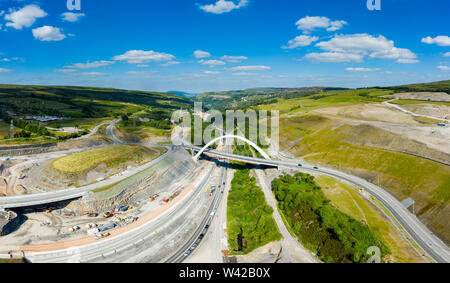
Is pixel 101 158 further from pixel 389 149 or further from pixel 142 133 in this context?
pixel 389 149

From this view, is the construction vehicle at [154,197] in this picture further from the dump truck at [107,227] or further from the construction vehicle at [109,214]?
the dump truck at [107,227]

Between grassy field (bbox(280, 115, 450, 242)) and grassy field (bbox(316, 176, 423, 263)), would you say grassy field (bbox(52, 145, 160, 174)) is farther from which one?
grassy field (bbox(316, 176, 423, 263))

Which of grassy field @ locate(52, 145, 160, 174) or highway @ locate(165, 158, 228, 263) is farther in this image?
grassy field @ locate(52, 145, 160, 174)

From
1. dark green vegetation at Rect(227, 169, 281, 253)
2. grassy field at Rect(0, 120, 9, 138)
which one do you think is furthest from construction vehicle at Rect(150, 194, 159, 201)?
grassy field at Rect(0, 120, 9, 138)

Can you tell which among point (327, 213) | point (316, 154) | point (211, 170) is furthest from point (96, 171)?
Result: point (316, 154)

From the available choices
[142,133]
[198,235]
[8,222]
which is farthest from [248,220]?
[142,133]

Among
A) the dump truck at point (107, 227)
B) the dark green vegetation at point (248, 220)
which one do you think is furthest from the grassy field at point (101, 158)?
the dark green vegetation at point (248, 220)
